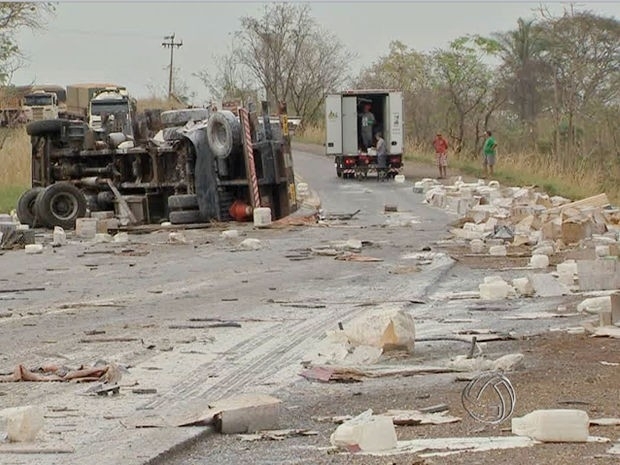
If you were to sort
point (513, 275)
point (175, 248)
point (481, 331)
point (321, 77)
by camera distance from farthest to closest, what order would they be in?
point (321, 77) → point (175, 248) → point (513, 275) → point (481, 331)

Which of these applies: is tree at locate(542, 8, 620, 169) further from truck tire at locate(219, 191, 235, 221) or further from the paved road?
the paved road

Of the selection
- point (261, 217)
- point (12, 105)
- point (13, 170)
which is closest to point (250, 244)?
point (261, 217)

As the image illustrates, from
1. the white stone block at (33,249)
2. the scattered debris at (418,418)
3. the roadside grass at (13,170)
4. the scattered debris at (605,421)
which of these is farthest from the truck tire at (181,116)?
the scattered debris at (605,421)

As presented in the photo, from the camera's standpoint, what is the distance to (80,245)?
72.3 feet

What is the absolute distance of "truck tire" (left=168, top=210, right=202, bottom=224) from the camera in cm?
2542

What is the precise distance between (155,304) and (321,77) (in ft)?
219

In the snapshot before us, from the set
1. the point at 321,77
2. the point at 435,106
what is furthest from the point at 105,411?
the point at 321,77

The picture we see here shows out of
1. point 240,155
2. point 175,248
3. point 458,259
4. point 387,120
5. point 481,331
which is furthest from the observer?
point 387,120

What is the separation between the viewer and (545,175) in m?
40.6

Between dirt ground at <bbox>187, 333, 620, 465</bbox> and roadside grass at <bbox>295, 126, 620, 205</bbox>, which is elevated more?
dirt ground at <bbox>187, 333, 620, 465</bbox>

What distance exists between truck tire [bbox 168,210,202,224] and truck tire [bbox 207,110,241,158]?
1214 millimetres

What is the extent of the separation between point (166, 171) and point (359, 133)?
1925 cm

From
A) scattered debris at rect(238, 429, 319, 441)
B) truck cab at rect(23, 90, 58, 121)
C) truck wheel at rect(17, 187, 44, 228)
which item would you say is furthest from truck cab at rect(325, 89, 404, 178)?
scattered debris at rect(238, 429, 319, 441)

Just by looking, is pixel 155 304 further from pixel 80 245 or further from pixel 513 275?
pixel 80 245
